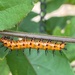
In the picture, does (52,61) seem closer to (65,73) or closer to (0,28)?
(65,73)

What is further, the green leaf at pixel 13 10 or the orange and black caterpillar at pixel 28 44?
the orange and black caterpillar at pixel 28 44

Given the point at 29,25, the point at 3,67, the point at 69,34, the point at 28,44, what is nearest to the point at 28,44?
the point at 28,44

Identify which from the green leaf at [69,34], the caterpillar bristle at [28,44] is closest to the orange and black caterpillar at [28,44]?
the caterpillar bristle at [28,44]

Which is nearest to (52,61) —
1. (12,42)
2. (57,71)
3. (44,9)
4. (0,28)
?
(57,71)

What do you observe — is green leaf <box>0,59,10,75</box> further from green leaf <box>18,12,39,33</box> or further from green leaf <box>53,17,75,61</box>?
green leaf <box>18,12,39,33</box>

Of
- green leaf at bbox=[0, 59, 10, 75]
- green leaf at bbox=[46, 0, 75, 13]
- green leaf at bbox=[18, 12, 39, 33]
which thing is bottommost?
green leaf at bbox=[0, 59, 10, 75]

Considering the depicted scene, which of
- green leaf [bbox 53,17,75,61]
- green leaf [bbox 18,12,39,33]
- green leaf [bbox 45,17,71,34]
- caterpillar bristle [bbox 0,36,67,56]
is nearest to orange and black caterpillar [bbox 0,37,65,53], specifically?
caterpillar bristle [bbox 0,36,67,56]

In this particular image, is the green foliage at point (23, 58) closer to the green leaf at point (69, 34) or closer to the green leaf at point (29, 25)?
the green leaf at point (69, 34)

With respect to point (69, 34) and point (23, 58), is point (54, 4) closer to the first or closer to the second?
point (69, 34)
